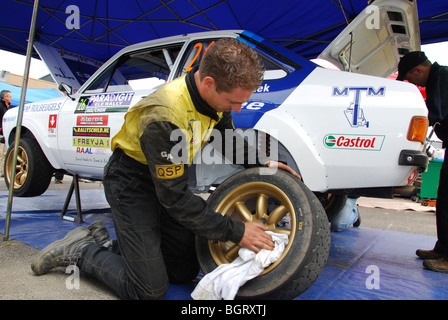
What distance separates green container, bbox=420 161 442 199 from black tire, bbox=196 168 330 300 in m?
6.46

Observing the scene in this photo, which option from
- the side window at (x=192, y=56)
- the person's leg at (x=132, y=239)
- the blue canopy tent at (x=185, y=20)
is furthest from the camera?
the blue canopy tent at (x=185, y=20)

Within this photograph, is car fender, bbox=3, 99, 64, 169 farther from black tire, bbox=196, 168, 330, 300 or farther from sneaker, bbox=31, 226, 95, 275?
black tire, bbox=196, 168, 330, 300

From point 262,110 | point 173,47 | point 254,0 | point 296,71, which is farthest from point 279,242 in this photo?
point 254,0

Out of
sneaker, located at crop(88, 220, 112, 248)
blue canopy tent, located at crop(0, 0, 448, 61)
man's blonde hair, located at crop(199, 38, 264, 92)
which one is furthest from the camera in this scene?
blue canopy tent, located at crop(0, 0, 448, 61)

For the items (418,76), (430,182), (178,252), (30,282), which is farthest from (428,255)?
(430,182)

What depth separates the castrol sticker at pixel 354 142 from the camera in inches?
74.9

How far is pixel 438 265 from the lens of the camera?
7.81ft

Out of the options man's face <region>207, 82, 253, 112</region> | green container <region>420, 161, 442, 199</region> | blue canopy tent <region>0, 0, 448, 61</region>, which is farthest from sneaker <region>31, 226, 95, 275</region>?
green container <region>420, 161, 442, 199</region>

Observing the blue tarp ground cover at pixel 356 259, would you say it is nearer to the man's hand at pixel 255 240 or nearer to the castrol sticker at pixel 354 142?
the man's hand at pixel 255 240

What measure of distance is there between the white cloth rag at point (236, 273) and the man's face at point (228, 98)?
2.38 ft

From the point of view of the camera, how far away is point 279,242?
164cm

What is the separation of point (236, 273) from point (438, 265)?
1747 millimetres

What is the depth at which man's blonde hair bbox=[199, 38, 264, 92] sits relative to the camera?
4.69 ft

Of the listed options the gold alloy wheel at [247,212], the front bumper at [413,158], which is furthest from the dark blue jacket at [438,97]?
the gold alloy wheel at [247,212]
